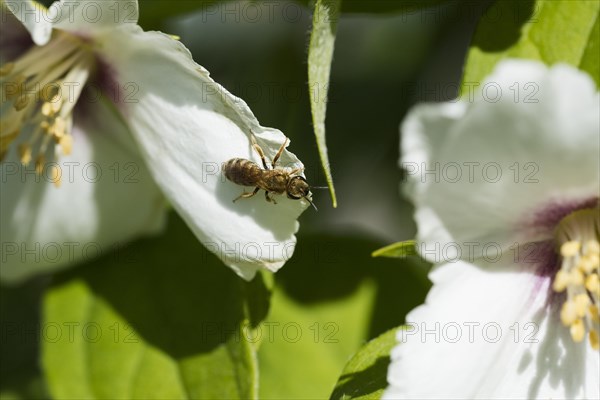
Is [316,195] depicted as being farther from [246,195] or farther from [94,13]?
[94,13]

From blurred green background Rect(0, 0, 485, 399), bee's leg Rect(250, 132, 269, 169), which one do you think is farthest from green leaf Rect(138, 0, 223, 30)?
bee's leg Rect(250, 132, 269, 169)

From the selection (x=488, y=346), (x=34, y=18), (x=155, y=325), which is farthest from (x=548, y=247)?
(x=34, y=18)

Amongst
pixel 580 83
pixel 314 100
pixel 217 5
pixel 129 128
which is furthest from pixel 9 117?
pixel 580 83

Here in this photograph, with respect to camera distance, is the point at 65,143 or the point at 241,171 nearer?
the point at 241,171

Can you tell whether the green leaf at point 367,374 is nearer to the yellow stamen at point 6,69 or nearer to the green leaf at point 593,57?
the green leaf at point 593,57

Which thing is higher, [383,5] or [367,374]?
[383,5]

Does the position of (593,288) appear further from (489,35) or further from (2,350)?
(2,350)

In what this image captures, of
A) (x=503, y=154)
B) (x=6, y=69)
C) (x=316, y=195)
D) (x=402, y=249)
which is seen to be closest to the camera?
(x=503, y=154)

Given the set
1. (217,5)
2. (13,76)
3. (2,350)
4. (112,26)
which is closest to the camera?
(112,26)
